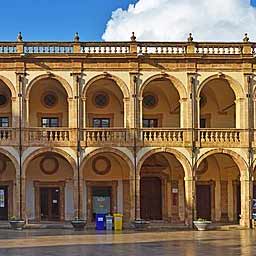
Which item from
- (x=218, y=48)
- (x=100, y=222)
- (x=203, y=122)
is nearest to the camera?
(x=100, y=222)

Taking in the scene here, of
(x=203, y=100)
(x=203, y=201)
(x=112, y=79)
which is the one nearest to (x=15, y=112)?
(x=112, y=79)

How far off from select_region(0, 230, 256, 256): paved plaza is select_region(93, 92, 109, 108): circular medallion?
9.21 m

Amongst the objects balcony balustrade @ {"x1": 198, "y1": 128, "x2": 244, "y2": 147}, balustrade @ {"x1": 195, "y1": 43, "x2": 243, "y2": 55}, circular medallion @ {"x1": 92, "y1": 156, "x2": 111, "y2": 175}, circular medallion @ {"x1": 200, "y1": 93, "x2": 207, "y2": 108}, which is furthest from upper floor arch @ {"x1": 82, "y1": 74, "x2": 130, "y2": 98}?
circular medallion @ {"x1": 200, "y1": 93, "x2": 207, "y2": 108}

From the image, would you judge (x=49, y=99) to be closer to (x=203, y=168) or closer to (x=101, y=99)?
(x=101, y=99)

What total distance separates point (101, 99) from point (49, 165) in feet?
17.0

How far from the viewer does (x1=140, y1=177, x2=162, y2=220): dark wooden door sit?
42531mm

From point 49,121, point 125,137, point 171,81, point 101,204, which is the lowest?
point 101,204

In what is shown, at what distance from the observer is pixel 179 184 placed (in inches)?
1663

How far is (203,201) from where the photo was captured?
4275 cm

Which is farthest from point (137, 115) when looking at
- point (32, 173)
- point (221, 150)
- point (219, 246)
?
point (219, 246)

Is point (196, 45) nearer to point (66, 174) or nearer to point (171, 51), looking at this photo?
point (171, 51)

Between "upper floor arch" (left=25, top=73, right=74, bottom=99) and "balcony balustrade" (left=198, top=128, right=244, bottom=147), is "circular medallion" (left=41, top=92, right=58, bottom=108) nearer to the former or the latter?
"upper floor arch" (left=25, top=73, right=74, bottom=99)

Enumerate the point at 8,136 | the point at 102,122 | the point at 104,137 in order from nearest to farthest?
the point at 8,136 < the point at 104,137 < the point at 102,122

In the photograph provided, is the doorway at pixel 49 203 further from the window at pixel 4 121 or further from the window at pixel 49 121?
the window at pixel 4 121
